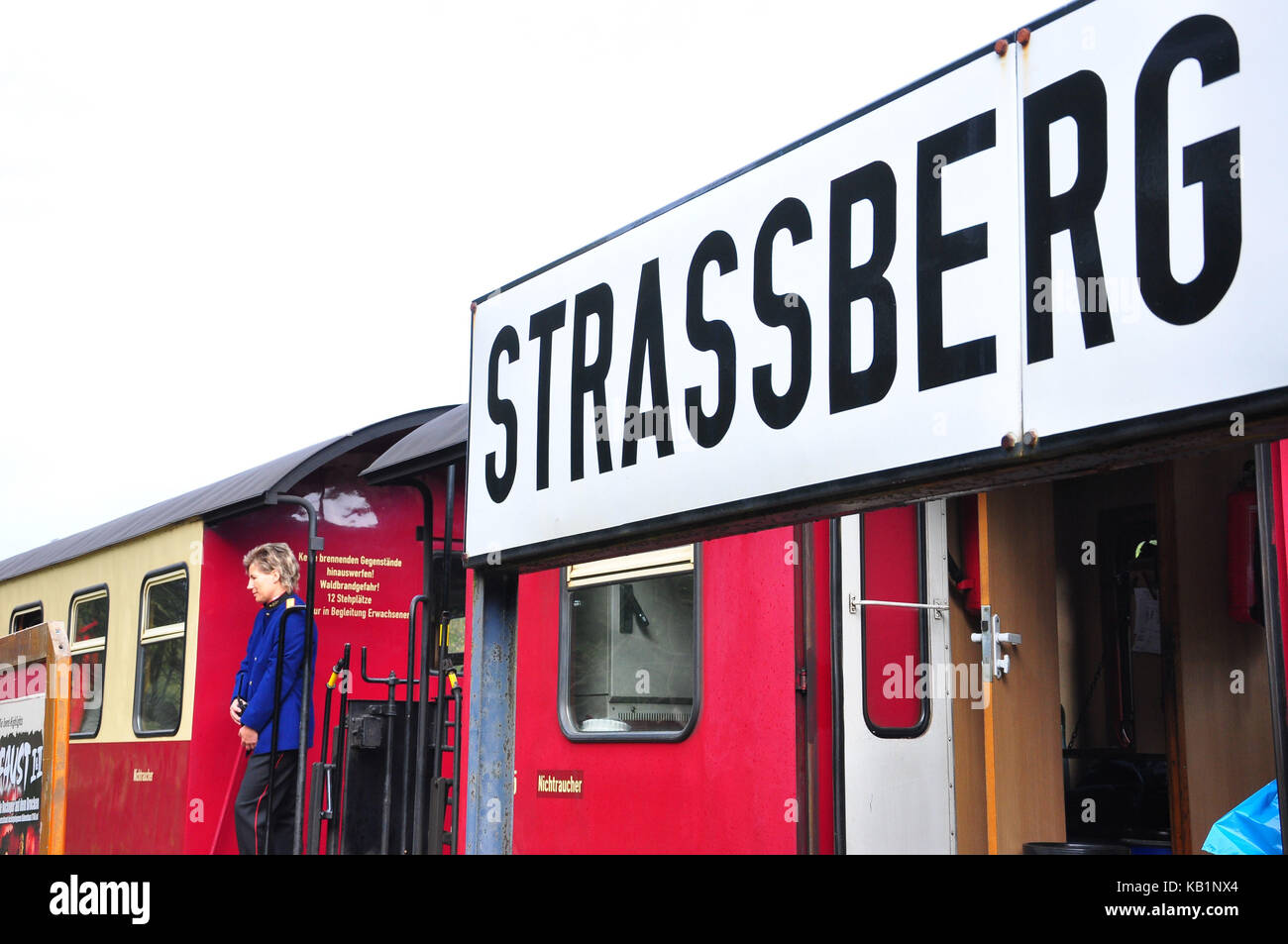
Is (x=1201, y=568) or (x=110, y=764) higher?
(x=1201, y=568)

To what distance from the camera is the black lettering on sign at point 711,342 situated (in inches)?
63.2

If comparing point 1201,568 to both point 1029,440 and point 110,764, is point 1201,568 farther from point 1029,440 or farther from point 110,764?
point 110,764

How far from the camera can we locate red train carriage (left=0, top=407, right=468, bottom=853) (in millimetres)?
6516

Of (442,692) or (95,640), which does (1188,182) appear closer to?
(442,692)

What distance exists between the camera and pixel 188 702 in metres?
6.87

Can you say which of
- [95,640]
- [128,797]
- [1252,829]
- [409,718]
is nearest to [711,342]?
[1252,829]

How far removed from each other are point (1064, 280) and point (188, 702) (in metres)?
6.51

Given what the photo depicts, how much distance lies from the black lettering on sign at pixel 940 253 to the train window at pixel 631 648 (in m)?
3.12

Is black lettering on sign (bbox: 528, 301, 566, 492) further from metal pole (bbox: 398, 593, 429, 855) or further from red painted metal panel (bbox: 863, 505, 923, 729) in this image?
metal pole (bbox: 398, 593, 429, 855)

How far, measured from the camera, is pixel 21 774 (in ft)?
16.0

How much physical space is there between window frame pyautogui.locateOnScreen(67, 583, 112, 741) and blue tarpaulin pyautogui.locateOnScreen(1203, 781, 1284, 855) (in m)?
6.88

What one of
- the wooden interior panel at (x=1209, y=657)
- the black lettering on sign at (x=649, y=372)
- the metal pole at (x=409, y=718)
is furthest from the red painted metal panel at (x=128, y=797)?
the black lettering on sign at (x=649, y=372)

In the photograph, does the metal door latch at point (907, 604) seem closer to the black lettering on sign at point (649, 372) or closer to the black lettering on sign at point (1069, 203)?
the black lettering on sign at point (649, 372)
